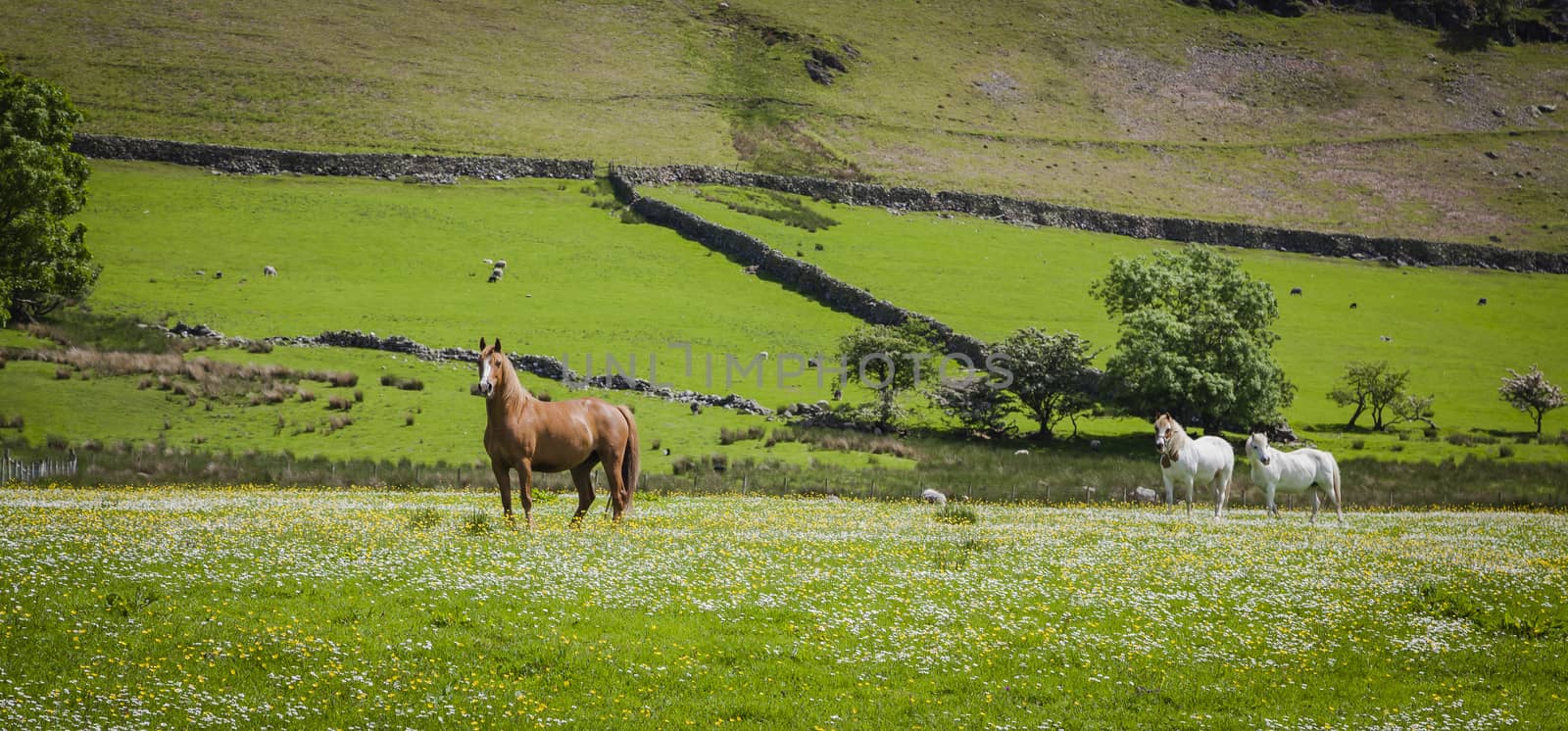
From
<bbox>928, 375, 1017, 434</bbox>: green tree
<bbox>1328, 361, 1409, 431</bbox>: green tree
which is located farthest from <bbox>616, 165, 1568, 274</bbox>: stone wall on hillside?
<bbox>928, 375, 1017, 434</bbox>: green tree

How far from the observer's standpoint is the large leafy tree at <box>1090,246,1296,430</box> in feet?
181

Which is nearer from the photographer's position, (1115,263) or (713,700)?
(713,700)

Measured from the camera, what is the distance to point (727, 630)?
15.4 metres

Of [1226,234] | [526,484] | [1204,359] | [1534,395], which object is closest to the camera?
[526,484]

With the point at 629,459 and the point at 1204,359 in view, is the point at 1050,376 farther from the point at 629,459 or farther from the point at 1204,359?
the point at 629,459

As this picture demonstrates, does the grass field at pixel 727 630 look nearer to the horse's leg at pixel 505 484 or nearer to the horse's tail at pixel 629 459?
the horse's leg at pixel 505 484

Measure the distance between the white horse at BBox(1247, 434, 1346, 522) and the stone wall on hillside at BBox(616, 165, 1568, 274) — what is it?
243ft

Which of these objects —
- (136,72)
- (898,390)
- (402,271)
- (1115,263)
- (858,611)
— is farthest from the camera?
(136,72)

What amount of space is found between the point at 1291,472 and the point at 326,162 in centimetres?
8138

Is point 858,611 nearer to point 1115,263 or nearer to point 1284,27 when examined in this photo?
point 1115,263

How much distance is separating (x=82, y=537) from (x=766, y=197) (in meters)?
82.5

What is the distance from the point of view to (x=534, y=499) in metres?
30.4

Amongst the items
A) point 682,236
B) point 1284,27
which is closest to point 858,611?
point 682,236

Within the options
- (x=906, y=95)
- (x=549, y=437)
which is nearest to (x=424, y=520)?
(x=549, y=437)
